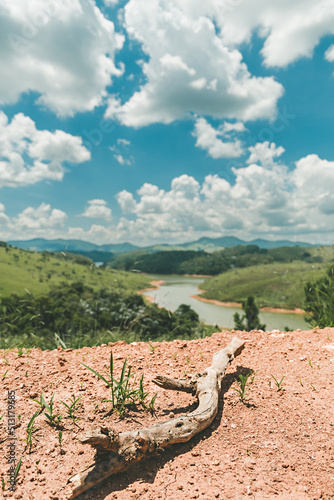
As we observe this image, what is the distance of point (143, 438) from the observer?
246 centimetres

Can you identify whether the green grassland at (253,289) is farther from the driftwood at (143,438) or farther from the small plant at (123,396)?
the small plant at (123,396)

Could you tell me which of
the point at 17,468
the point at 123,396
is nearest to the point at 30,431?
the point at 17,468

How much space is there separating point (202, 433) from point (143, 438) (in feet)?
2.44

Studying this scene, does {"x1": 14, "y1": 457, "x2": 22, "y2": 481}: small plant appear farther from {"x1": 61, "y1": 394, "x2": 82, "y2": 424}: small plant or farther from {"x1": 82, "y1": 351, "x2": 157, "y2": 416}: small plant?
{"x1": 82, "y1": 351, "x2": 157, "y2": 416}: small plant

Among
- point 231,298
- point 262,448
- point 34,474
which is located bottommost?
point 231,298

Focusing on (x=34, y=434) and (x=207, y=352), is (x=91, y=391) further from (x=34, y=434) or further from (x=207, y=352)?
(x=207, y=352)

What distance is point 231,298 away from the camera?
82125 mm

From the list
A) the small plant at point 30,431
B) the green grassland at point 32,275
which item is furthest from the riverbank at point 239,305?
the small plant at point 30,431

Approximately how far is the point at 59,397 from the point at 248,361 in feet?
8.93

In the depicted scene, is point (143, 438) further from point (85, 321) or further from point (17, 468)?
point (85, 321)

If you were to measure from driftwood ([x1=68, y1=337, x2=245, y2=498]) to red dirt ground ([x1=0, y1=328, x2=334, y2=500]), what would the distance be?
148mm

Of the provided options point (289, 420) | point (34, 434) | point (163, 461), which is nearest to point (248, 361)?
point (289, 420)

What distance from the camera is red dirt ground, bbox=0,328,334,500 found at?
2.30 m

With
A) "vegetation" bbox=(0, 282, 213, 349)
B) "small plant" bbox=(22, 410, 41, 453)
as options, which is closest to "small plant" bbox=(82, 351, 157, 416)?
"small plant" bbox=(22, 410, 41, 453)
